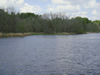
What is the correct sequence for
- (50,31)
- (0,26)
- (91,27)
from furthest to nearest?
(91,27) < (50,31) < (0,26)

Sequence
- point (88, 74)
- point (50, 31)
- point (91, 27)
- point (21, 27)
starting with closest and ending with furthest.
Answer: point (88, 74), point (21, 27), point (50, 31), point (91, 27)

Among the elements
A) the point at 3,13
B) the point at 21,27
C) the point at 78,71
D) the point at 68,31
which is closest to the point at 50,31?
the point at 68,31

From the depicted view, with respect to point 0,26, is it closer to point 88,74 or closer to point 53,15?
point 53,15

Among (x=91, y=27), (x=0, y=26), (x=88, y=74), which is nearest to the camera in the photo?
(x=88, y=74)

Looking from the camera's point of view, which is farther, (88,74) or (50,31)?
(50,31)

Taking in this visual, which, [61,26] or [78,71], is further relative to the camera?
→ [61,26]

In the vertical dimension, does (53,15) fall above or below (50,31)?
above

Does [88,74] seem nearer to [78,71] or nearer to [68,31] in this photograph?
[78,71]

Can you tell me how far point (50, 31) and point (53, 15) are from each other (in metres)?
13.7

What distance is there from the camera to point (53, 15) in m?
A: 119

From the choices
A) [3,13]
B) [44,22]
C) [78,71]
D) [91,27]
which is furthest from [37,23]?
[78,71]

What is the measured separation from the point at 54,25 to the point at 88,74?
326 feet

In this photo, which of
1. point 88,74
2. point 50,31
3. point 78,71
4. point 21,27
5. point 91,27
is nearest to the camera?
point 88,74

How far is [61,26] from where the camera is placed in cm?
11494
